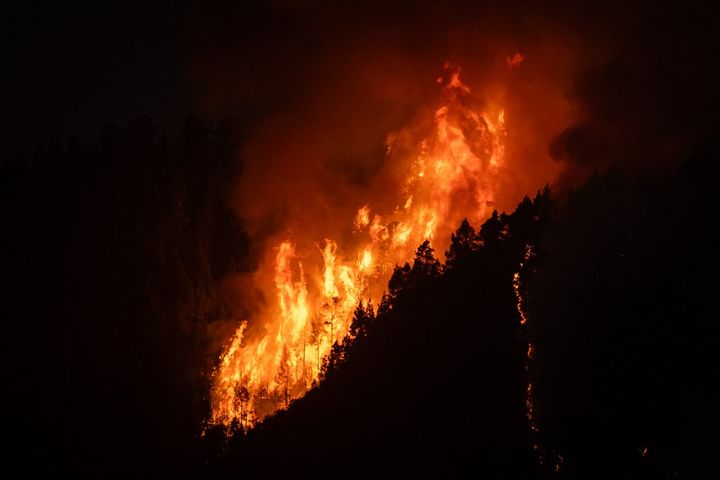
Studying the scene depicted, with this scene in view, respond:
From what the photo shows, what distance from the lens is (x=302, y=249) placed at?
60562mm

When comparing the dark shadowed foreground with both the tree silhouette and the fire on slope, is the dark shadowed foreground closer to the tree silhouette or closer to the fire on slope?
the tree silhouette

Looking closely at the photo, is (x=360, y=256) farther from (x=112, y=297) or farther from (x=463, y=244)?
(x=112, y=297)

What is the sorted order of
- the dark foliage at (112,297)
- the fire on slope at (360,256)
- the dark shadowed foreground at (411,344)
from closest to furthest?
the dark shadowed foreground at (411,344), the dark foliage at (112,297), the fire on slope at (360,256)

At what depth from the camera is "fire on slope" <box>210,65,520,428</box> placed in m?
53.2

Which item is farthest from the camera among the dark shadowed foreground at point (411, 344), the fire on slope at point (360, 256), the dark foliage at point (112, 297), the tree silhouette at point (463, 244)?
the fire on slope at point (360, 256)

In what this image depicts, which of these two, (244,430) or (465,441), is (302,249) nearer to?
(244,430)

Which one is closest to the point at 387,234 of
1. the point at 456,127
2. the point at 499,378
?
the point at 456,127

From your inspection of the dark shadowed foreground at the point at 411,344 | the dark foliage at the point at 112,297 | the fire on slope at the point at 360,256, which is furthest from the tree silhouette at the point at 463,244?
the dark foliage at the point at 112,297

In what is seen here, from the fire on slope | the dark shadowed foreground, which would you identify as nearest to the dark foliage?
the dark shadowed foreground

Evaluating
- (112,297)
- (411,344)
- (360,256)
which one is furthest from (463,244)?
(112,297)

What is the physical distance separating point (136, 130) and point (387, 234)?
76.7 feet

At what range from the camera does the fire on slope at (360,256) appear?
53.2 metres

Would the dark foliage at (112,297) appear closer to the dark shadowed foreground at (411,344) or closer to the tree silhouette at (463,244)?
the dark shadowed foreground at (411,344)

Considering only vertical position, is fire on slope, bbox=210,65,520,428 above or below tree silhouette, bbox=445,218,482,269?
above
